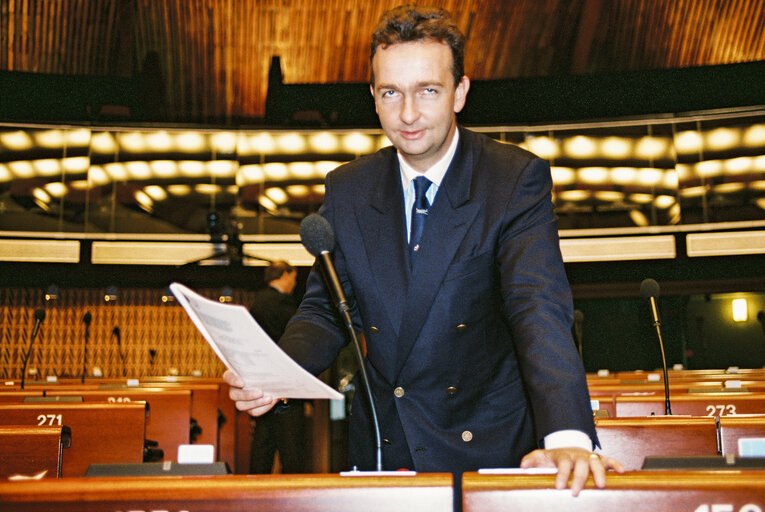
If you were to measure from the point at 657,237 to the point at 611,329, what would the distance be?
1.57 metres

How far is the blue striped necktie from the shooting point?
6.05 feet

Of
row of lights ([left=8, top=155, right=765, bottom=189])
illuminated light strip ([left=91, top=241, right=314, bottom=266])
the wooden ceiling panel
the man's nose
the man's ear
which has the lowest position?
the man's nose

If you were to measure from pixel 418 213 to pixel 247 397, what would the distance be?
0.62 meters

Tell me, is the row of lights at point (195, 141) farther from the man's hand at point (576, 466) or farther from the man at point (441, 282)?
the man's hand at point (576, 466)

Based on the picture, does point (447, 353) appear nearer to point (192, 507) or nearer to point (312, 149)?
point (192, 507)

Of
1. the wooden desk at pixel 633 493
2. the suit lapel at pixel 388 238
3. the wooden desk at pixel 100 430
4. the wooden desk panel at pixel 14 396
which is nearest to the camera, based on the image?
the wooden desk at pixel 633 493

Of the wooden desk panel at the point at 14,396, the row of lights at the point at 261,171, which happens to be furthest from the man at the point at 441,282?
the row of lights at the point at 261,171

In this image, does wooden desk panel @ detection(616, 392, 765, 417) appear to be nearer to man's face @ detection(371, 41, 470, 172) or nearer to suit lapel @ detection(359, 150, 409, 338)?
suit lapel @ detection(359, 150, 409, 338)

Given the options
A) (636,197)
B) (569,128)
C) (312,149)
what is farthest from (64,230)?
(636,197)

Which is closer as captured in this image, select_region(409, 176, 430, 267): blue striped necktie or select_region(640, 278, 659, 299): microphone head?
select_region(409, 176, 430, 267): blue striped necktie

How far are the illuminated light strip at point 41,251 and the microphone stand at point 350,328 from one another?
33.3ft

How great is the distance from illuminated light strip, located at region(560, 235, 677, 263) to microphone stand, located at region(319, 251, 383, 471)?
9637 millimetres

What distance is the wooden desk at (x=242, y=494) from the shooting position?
→ 1.05 m

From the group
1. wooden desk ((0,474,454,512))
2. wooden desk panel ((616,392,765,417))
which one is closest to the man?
wooden desk ((0,474,454,512))
